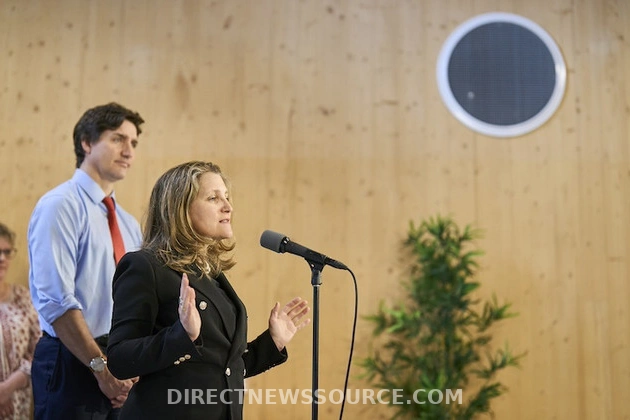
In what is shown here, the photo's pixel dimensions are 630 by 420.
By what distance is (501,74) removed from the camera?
4770mm

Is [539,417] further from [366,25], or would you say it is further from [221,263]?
[221,263]

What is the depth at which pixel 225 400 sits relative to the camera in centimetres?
195

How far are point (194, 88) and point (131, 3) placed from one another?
0.64 meters

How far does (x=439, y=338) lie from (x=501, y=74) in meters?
1.73

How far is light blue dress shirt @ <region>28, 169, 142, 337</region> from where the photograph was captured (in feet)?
8.57

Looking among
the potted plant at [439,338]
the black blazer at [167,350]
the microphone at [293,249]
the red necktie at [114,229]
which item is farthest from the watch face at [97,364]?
the potted plant at [439,338]

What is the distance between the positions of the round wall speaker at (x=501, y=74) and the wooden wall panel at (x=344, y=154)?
0.26 feet

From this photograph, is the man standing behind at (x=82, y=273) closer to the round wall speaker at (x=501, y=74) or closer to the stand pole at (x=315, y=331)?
the stand pole at (x=315, y=331)

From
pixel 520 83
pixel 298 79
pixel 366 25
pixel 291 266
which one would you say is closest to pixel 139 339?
pixel 291 266

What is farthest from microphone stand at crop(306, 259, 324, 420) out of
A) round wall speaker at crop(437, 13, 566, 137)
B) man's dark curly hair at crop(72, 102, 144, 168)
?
round wall speaker at crop(437, 13, 566, 137)

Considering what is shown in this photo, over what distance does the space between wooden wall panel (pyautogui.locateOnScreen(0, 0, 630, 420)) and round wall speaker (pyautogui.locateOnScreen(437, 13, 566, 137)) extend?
0.26 feet

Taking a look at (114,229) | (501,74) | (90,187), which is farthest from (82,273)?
(501,74)

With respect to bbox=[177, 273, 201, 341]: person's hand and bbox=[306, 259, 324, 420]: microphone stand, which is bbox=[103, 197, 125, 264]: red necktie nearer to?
bbox=[306, 259, 324, 420]: microphone stand

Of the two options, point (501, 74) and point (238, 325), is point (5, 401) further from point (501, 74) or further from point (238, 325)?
point (501, 74)
